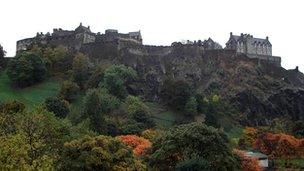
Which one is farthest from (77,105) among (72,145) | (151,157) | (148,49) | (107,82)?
(72,145)

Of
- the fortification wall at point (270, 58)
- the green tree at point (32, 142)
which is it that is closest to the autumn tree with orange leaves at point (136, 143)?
the green tree at point (32, 142)

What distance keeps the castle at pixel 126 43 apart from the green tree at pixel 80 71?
9.17 metres

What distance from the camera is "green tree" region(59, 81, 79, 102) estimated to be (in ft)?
377

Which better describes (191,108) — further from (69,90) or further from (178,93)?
(69,90)

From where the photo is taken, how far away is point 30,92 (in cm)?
12125

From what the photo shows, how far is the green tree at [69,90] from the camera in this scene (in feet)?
377

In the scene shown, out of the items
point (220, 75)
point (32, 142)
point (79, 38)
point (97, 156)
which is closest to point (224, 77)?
point (220, 75)

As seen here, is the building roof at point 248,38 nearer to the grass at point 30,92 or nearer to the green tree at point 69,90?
the grass at point 30,92

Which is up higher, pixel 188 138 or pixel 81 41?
pixel 81 41

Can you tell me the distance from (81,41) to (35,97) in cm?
2350

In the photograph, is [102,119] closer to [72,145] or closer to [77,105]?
[77,105]

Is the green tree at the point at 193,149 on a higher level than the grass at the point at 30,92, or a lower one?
lower

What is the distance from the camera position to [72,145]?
54.8 meters

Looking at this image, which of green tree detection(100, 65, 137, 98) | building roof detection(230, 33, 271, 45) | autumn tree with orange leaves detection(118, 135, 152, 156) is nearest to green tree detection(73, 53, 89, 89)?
green tree detection(100, 65, 137, 98)
